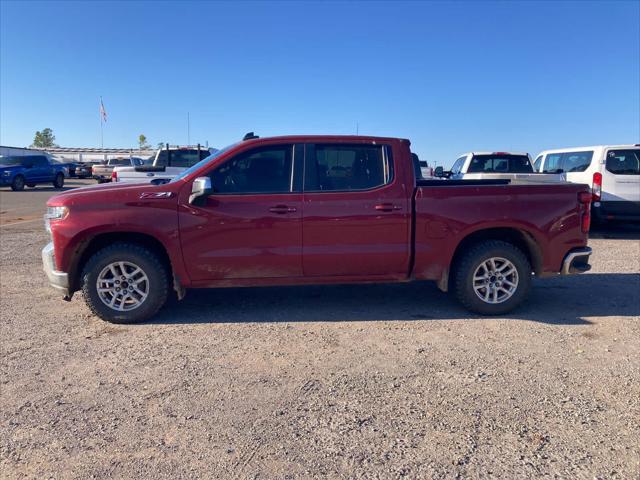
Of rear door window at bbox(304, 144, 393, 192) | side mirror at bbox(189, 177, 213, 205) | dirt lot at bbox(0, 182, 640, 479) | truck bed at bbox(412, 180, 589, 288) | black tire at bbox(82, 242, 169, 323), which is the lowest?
dirt lot at bbox(0, 182, 640, 479)

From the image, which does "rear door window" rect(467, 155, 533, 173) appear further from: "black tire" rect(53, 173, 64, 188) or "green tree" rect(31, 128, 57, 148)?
"green tree" rect(31, 128, 57, 148)

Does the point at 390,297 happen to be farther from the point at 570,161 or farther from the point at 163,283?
the point at 570,161

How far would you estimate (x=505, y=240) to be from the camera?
215 inches

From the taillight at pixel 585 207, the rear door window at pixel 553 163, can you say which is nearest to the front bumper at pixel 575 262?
the taillight at pixel 585 207

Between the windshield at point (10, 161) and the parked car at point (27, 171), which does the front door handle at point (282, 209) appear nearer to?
the parked car at point (27, 171)

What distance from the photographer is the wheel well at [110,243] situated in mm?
5016

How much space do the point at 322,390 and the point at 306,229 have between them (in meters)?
1.88

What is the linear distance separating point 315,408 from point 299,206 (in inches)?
88.0

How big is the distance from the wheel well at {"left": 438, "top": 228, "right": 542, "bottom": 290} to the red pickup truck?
2 centimetres

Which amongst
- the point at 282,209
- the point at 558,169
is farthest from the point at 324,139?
the point at 558,169

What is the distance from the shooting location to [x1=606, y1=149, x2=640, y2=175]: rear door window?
10750 millimetres

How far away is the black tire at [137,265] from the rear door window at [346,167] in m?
1.73

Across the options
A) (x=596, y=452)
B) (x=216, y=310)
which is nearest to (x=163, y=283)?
(x=216, y=310)

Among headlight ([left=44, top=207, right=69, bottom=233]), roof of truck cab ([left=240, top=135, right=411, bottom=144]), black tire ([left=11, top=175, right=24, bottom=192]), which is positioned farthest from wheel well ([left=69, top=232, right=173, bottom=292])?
black tire ([left=11, top=175, right=24, bottom=192])
